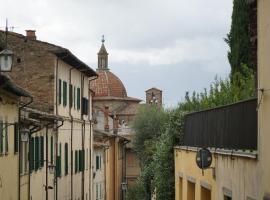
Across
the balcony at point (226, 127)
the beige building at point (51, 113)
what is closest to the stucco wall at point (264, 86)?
the balcony at point (226, 127)

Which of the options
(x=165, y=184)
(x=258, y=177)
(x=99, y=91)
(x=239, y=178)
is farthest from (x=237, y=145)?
(x=99, y=91)

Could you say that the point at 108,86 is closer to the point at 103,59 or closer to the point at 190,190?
the point at 103,59

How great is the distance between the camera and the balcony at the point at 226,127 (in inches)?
560

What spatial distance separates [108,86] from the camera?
99.7 metres

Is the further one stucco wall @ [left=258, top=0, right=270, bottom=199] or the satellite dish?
the satellite dish

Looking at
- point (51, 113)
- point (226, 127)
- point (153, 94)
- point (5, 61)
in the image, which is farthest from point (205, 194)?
point (153, 94)

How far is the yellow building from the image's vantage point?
67.6 feet

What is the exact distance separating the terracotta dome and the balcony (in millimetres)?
74373

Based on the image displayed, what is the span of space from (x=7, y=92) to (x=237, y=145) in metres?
8.19

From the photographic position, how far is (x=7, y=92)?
2127cm

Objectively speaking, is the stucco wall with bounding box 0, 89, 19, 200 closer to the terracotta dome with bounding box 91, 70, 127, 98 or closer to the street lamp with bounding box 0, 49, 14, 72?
the street lamp with bounding box 0, 49, 14, 72

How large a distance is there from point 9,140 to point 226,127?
7.62 m

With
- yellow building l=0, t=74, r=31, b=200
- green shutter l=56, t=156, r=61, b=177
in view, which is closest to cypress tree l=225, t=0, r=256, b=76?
green shutter l=56, t=156, r=61, b=177

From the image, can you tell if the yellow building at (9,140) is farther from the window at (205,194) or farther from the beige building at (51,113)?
the window at (205,194)
